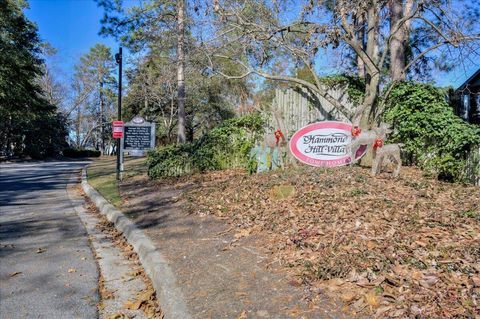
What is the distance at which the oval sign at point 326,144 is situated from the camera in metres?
8.79

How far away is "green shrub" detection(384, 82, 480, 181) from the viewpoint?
7.74 m

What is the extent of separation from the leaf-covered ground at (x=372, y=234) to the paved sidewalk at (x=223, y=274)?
0.20 m

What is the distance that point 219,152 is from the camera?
11844 millimetres

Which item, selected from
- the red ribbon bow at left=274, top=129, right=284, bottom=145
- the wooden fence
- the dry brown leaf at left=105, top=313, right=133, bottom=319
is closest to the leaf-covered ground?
the dry brown leaf at left=105, top=313, right=133, bottom=319

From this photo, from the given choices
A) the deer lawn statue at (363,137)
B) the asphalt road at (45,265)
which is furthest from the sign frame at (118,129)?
the deer lawn statue at (363,137)

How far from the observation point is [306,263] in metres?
3.94

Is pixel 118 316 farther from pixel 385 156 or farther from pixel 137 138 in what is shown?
pixel 137 138

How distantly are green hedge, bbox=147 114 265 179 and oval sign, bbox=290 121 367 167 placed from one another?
2.69m

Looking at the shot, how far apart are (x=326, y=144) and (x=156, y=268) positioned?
5.46 m

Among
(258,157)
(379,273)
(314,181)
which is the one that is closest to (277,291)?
(379,273)

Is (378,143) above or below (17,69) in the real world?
below

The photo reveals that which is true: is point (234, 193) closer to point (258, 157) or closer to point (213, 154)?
point (258, 157)

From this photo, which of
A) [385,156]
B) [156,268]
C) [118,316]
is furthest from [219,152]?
[118,316]

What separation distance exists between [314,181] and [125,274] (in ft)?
12.0
